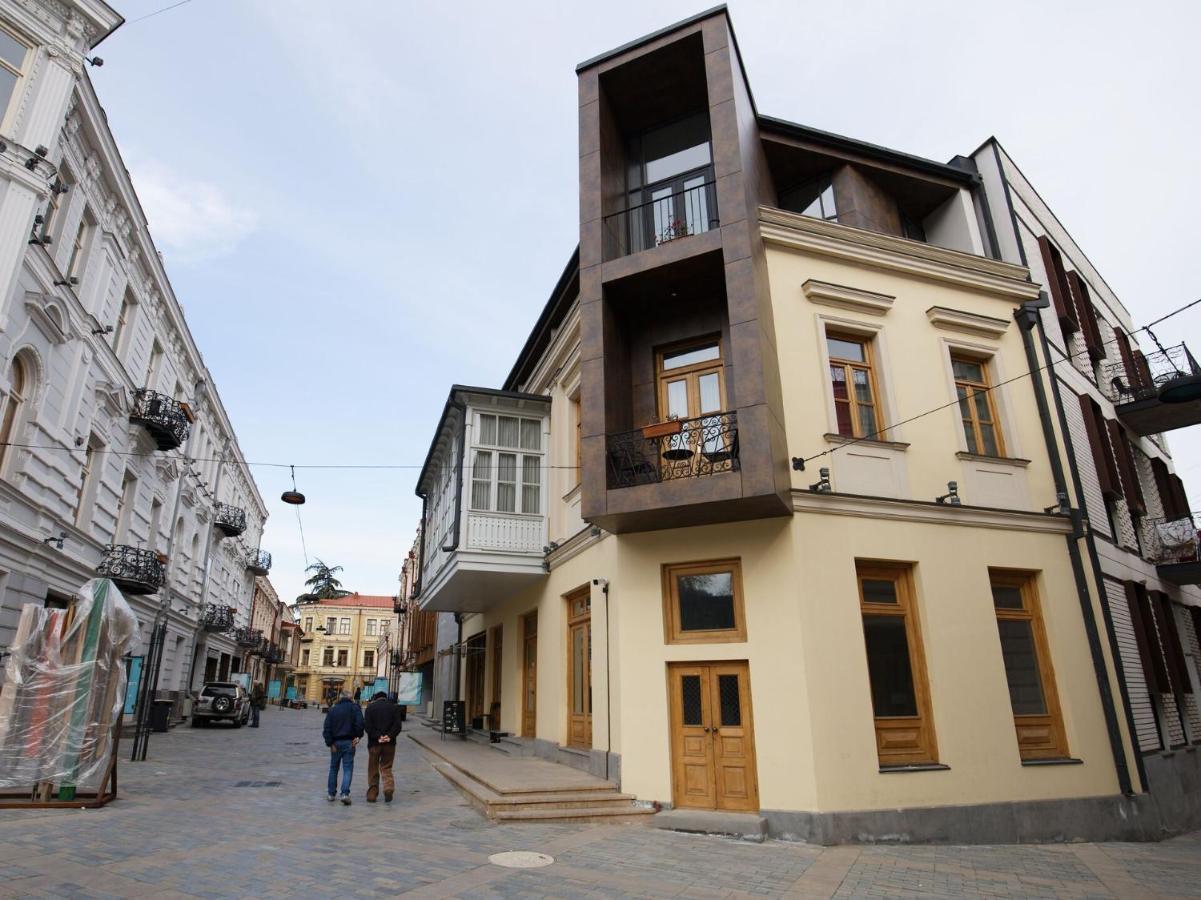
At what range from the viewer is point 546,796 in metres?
9.12

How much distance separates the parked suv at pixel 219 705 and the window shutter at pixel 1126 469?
90.9 ft

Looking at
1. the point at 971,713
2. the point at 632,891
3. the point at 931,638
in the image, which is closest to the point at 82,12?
the point at 632,891

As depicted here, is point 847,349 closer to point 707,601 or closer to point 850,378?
point 850,378

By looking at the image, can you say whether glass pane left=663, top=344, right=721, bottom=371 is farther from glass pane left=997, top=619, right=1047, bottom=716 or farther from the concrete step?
the concrete step

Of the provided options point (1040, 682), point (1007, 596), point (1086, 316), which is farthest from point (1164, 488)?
point (1040, 682)

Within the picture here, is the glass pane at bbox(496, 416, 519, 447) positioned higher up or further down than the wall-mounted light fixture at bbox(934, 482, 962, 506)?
higher up

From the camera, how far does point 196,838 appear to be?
7.27m

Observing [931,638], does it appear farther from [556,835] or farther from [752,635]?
[556,835]

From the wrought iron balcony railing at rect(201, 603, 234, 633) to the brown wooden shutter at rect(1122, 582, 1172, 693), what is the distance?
97.9 feet

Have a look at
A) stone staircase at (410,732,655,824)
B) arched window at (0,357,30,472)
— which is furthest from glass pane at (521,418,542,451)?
arched window at (0,357,30,472)

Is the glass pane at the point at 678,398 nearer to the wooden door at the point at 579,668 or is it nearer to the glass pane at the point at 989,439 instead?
the wooden door at the point at 579,668

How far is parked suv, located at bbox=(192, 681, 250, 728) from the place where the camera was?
83.7 ft

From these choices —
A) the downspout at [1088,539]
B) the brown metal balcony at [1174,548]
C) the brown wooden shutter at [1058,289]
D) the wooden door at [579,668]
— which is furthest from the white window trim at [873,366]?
the brown metal balcony at [1174,548]

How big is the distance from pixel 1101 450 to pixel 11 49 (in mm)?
20469
